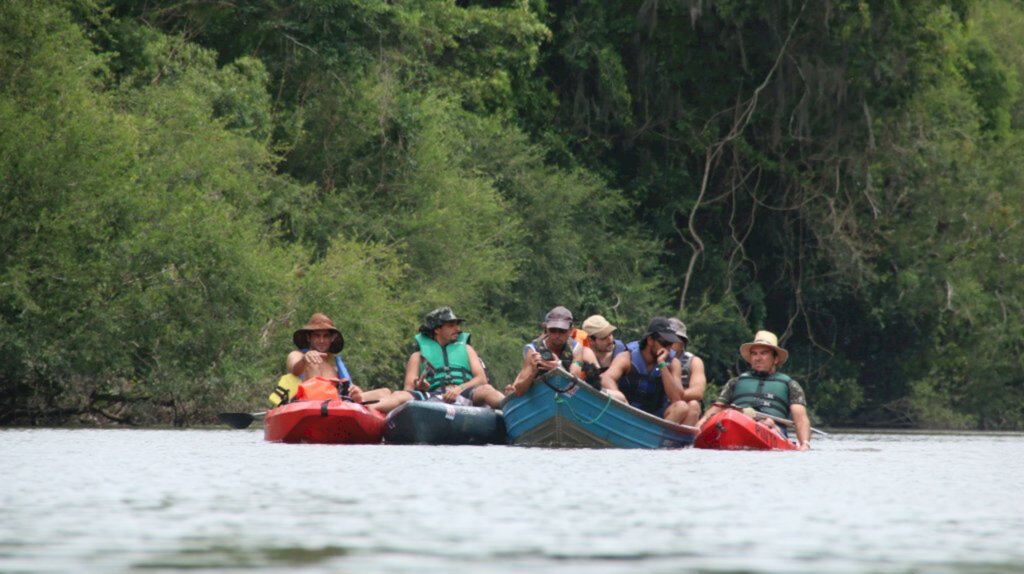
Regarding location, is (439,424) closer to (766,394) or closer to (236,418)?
(766,394)

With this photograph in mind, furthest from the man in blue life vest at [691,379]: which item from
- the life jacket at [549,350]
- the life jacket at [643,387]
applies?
the life jacket at [549,350]

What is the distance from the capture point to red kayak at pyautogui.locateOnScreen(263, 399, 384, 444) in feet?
61.2

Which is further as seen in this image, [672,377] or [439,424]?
[439,424]

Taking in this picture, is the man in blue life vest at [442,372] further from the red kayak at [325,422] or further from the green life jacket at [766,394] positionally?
the green life jacket at [766,394]

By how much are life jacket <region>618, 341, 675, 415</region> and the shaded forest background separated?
24.2 ft

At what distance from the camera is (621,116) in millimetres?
39000

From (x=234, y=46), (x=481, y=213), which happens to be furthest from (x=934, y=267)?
(x=234, y=46)

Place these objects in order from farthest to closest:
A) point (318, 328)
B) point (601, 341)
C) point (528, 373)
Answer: point (601, 341), point (318, 328), point (528, 373)

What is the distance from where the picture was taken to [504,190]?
38344 millimetres

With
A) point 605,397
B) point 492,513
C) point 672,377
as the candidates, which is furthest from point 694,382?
point 492,513

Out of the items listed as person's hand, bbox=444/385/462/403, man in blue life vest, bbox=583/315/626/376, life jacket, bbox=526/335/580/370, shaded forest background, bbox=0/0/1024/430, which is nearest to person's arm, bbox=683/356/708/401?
man in blue life vest, bbox=583/315/626/376

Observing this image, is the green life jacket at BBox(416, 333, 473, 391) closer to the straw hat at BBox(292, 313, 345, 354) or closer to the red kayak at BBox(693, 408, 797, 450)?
the straw hat at BBox(292, 313, 345, 354)

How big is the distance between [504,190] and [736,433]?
2060 centimetres

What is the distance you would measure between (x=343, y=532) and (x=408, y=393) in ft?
35.6
